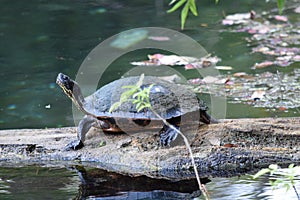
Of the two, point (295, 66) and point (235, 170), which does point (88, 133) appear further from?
point (295, 66)

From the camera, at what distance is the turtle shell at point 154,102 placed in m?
3.16

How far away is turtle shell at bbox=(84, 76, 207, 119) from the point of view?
316 centimetres

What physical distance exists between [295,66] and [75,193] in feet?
9.62

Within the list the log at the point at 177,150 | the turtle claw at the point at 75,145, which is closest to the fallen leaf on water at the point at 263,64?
the log at the point at 177,150

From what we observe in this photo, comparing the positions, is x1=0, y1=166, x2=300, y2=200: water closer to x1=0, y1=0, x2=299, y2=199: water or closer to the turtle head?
x1=0, y1=0, x2=299, y2=199: water

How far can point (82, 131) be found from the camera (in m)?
3.32

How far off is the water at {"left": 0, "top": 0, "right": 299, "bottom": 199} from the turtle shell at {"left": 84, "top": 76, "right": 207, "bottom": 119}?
401mm

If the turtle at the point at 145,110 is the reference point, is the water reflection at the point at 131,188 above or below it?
below

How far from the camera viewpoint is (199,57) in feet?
18.6

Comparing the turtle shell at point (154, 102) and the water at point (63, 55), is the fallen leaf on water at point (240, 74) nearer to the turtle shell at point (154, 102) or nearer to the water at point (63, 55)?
the water at point (63, 55)

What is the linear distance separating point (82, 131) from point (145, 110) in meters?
0.39

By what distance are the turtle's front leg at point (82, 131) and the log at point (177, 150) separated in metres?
0.03

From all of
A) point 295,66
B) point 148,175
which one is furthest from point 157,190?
point 295,66

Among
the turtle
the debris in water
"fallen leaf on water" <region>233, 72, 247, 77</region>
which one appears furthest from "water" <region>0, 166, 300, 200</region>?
the debris in water
